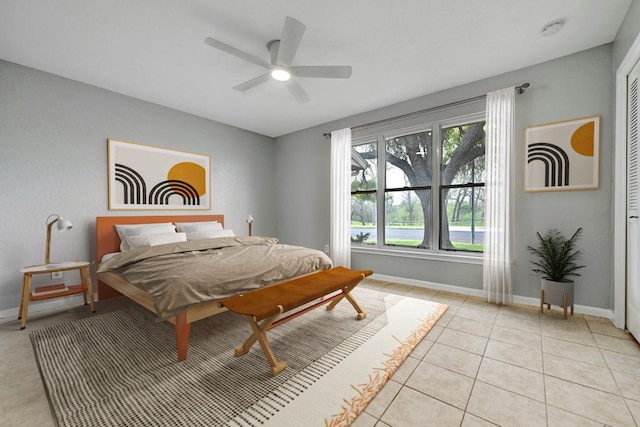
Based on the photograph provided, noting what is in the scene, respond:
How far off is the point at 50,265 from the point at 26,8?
228 cm

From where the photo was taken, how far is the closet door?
2070mm

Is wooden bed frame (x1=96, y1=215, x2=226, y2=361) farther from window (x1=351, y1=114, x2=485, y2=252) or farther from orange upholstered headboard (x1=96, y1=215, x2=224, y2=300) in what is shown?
window (x1=351, y1=114, x2=485, y2=252)

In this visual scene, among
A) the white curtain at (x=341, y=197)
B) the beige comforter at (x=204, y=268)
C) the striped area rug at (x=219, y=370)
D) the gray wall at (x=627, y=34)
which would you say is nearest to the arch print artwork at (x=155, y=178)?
the beige comforter at (x=204, y=268)

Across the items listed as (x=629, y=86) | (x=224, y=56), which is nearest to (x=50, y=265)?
(x=224, y=56)

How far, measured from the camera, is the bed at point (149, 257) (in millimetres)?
1877

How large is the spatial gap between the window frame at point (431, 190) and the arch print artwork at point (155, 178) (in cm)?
267

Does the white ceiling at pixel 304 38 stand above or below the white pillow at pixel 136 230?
above

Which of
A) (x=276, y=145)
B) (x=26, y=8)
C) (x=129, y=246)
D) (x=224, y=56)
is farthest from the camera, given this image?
(x=276, y=145)

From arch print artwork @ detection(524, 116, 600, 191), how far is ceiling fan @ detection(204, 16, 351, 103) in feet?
7.22

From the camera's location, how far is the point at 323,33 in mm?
2336

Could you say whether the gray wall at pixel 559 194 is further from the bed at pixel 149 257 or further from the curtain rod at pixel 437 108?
the bed at pixel 149 257

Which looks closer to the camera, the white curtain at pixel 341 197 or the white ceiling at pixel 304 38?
the white ceiling at pixel 304 38

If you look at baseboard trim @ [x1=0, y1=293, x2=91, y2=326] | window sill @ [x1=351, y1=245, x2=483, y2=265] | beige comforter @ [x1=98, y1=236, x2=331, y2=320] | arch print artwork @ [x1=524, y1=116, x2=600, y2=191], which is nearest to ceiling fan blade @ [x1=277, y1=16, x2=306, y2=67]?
beige comforter @ [x1=98, y1=236, x2=331, y2=320]

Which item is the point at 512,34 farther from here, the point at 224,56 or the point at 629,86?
the point at 224,56
